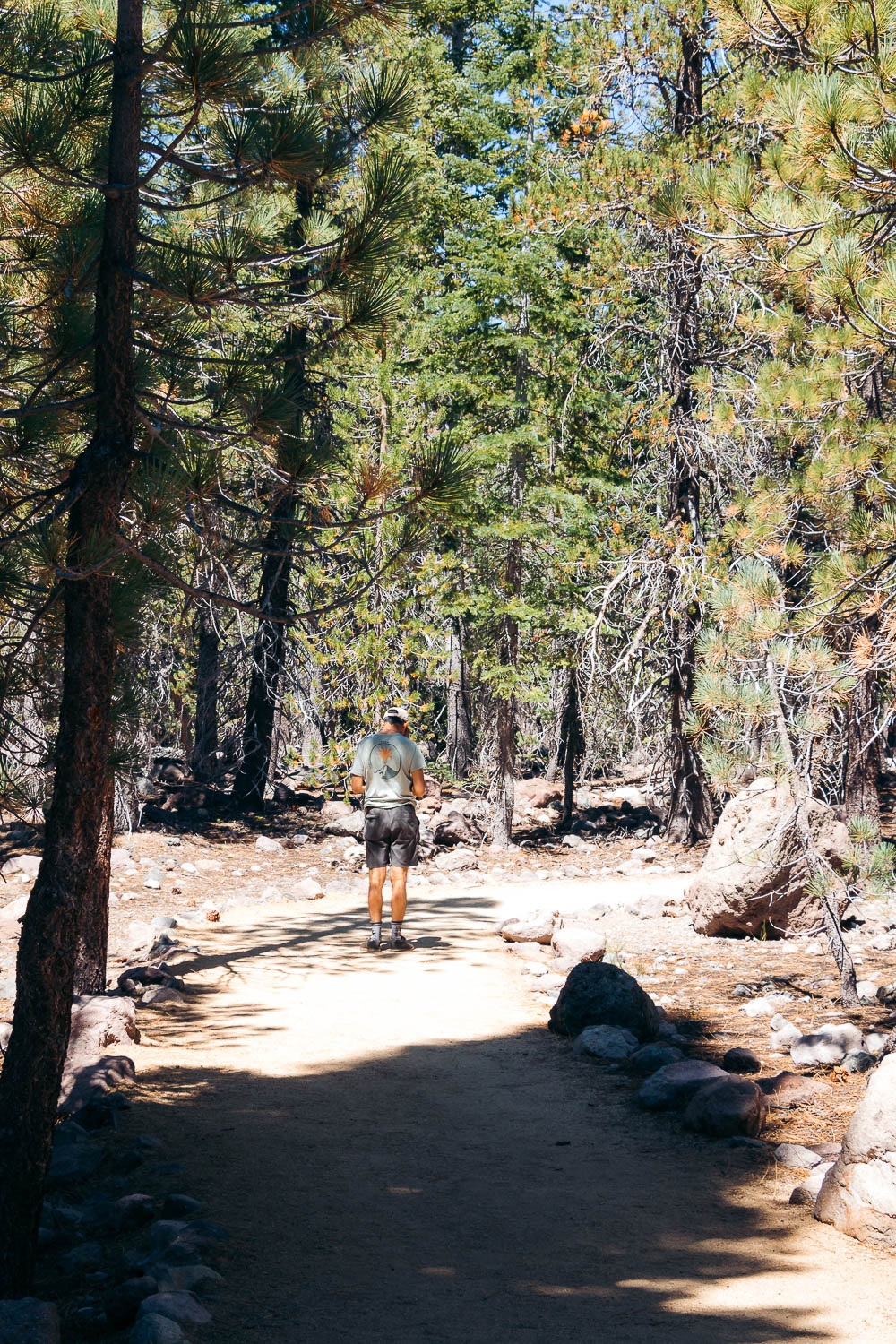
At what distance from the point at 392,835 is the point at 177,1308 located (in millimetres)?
5749

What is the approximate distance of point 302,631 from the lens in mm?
13859


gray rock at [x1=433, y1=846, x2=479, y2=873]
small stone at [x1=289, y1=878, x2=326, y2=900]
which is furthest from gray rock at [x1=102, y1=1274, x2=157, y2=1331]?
gray rock at [x1=433, y1=846, x2=479, y2=873]

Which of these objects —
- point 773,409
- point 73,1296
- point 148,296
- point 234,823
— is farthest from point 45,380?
point 234,823

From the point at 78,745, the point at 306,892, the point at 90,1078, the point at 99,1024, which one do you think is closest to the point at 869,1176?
the point at 78,745

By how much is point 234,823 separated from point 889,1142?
12263 millimetres

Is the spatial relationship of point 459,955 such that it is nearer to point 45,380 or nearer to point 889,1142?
point 889,1142

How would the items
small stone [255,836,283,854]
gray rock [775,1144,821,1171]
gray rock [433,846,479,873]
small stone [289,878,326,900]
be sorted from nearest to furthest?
gray rock [775,1144,821,1171], small stone [289,878,326,900], gray rock [433,846,479,873], small stone [255,836,283,854]

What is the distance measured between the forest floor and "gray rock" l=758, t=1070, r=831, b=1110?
0.26 feet

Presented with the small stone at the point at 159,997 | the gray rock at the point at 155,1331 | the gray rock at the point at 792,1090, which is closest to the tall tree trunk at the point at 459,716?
the small stone at the point at 159,997

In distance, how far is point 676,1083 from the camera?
211 inches

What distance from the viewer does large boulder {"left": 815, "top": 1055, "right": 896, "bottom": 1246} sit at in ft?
12.4

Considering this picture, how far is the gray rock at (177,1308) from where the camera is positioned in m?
3.15

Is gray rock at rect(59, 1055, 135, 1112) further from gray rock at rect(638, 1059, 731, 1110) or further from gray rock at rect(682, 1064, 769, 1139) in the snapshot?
gray rock at rect(682, 1064, 769, 1139)

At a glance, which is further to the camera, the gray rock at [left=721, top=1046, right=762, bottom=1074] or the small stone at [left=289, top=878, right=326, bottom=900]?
the small stone at [left=289, top=878, right=326, bottom=900]
